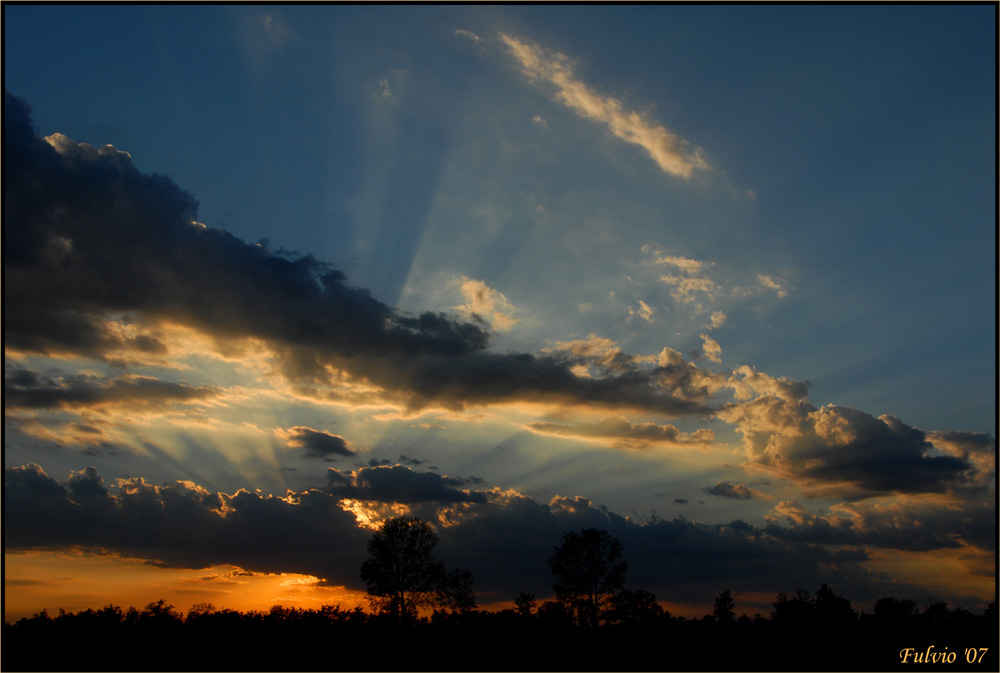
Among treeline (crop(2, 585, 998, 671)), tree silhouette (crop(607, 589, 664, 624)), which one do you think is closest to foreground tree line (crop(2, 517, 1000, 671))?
treeline (crop(2, 585, 998, 671))

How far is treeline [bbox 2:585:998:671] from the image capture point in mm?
24266

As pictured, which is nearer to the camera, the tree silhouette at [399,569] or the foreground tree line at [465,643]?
the foreground tree line at [465,643]

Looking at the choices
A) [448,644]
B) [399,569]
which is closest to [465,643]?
[448,644]

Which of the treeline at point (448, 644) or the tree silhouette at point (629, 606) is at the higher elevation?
the treeline at point (448, 644)

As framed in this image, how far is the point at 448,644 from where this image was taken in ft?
89.7

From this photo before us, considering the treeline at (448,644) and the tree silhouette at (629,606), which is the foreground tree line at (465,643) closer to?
the treeline at (448,644)

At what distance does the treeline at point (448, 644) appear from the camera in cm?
2427

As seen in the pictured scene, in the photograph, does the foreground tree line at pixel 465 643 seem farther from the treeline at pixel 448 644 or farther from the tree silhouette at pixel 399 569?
the tree silhouette at pixel 399 569

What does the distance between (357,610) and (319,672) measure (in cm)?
798

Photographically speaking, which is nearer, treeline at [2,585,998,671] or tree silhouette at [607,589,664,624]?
treeline at [2,585,998,671]

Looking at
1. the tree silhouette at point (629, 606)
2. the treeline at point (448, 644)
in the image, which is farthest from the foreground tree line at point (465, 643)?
the tree silhouette at point (629, 606)

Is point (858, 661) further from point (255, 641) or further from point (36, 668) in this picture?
point (36, 668)

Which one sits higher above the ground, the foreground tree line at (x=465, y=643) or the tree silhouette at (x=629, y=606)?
the foreground tree line at (x=465, y=643)

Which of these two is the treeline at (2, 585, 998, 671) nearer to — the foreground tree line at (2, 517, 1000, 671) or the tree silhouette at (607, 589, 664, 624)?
the foreground tree line at (2, 517, 1000, 671)
